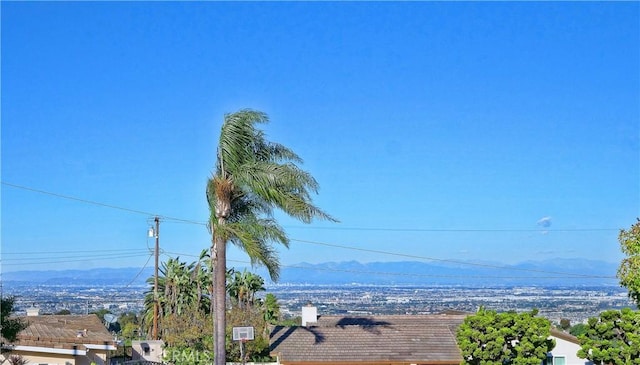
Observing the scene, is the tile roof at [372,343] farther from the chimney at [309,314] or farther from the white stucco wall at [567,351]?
the chimney at [309,314]

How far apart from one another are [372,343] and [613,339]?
8.88 m

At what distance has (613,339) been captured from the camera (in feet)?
96.7

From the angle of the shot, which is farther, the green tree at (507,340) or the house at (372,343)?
the house at (372,343)

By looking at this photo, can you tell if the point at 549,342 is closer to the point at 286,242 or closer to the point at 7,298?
the point at 286,242

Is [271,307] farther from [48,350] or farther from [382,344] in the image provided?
[48,350]

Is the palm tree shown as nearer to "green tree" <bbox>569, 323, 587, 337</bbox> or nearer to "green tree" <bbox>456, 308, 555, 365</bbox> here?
"green tree" <bbox>456, 308, 555, 365</bbox>

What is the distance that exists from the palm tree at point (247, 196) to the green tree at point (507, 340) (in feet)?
35.7

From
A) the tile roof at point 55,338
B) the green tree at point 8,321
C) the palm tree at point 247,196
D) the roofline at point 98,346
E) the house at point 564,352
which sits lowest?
the house at point 564,352

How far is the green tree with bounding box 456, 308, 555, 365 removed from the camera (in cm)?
2950

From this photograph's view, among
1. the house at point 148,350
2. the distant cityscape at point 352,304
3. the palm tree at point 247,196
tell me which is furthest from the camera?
the distant cityscape at point 352,304

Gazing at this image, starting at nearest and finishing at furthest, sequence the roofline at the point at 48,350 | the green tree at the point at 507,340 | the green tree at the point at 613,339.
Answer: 1. the roofline at the point at 48,350
2. the green tree at the point at 613,339
3. the green tree at the point at 507,340

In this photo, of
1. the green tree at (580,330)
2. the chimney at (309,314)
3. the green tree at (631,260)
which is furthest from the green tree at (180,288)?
the green tree at (631,260)

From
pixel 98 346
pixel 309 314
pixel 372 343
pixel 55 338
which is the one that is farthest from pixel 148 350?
pixel 372 343

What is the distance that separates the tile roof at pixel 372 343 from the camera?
103 ft
